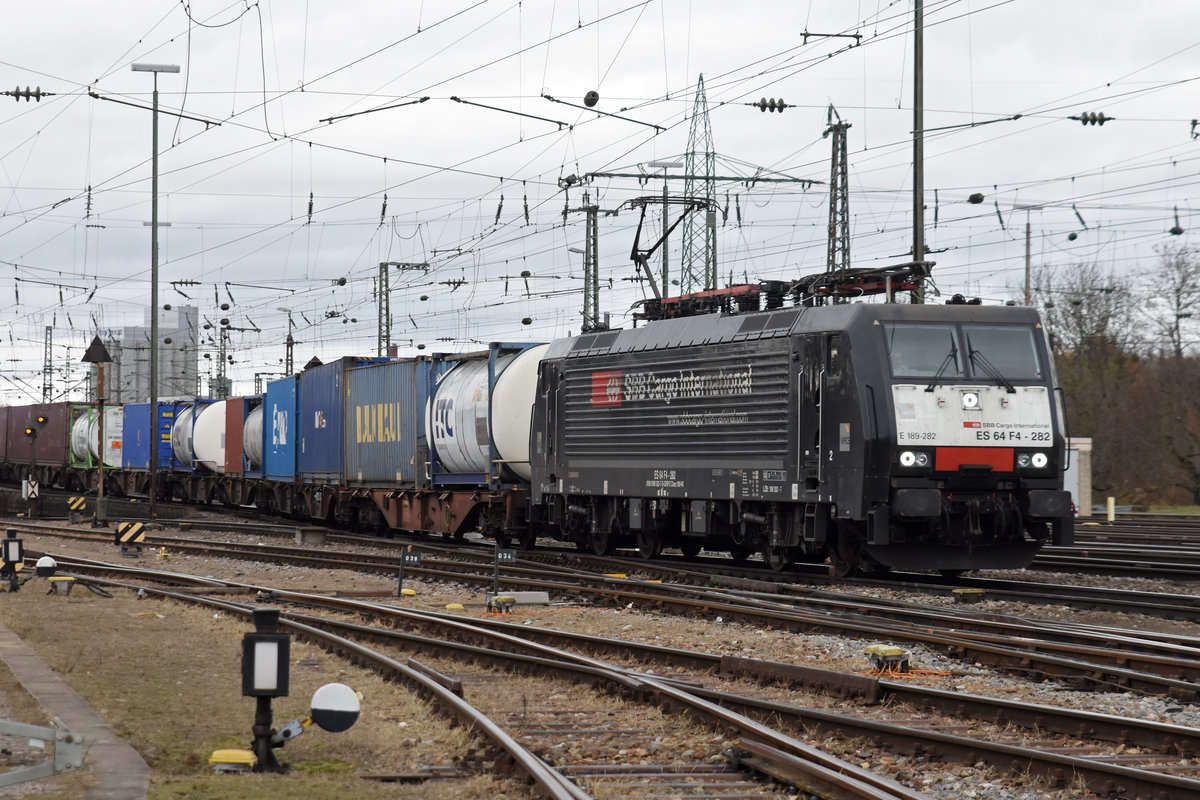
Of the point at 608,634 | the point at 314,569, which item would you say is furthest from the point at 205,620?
the point at 314,569

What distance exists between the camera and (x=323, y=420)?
3381 cm

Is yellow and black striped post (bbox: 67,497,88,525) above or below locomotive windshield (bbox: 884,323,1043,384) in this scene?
below

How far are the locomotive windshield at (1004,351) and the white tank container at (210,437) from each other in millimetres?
31795

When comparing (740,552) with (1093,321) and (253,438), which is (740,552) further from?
(1093,321)

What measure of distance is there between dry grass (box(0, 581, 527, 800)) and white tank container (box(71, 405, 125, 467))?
129 ft

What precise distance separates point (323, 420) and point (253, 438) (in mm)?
7613

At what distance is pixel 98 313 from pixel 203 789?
58617 millimetres


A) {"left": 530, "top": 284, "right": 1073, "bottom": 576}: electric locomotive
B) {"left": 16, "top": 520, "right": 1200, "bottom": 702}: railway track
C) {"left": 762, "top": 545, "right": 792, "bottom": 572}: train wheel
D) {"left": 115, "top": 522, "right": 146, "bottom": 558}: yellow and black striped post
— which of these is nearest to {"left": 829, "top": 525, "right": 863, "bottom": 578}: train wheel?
{"left": 530, "top": 284, "right": 1073, "bottom": 576}: electric locomotive

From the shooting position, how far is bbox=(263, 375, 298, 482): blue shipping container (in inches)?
1432

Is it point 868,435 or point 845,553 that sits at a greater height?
point 868,435

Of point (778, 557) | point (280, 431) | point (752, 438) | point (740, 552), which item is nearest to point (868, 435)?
point (752, 438)

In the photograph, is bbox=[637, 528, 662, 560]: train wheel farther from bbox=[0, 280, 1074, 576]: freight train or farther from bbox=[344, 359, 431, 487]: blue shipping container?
bbox=[344, 359, 431, 487]: blue shipping container

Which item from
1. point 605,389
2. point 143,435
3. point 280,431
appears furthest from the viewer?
point 143,435

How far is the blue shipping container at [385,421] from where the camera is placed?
2834 cm
